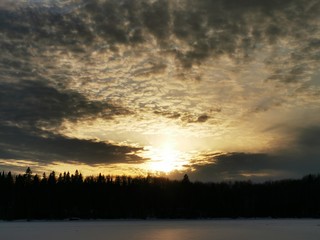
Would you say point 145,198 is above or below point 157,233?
above

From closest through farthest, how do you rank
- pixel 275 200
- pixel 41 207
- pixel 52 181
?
1. pixel 41 207
2. pixel 52 181
3. pixel 275 200

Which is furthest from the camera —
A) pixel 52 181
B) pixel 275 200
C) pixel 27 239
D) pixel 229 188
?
pixel 229 188

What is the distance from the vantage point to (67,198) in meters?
137

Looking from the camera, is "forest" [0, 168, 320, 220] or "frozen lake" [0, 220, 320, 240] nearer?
"frozen lake" [0, 220, 320, 240]

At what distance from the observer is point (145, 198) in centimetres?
15625

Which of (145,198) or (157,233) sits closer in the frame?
(157,233)

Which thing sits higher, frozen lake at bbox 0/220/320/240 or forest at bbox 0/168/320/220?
forest at bbox 0/168/320/220

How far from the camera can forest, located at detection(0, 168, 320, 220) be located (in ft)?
423

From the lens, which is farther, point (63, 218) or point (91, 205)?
point (91, 205)

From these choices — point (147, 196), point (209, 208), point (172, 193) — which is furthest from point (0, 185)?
point (209, 208)

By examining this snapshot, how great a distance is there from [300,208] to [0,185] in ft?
383

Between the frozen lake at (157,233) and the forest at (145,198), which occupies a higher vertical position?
the forest at (145,198)

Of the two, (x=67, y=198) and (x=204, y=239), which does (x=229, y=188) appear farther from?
(x=204, y=239)

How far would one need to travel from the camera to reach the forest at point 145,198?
423 feet
